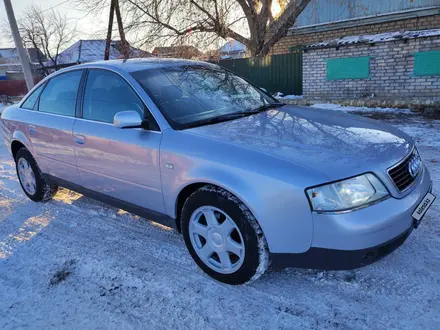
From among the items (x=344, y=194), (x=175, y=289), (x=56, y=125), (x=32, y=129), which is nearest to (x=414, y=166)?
(x=344, y=194)

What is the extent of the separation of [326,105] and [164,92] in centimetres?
894

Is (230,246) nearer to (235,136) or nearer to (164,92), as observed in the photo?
(235,136)

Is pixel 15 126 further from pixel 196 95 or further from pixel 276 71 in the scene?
pixel 276 71

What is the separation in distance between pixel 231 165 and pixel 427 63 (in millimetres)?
9889

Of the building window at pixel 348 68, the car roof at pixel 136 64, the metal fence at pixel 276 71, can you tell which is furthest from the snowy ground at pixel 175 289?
the metal fence at pixel 276 71

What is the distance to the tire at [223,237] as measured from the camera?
2.26 meters

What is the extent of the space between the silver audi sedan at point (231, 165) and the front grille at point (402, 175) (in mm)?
11

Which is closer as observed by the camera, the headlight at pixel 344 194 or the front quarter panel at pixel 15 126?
the headlight at pixel 344 194

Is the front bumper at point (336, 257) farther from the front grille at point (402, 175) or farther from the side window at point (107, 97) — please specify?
the side window at point (107, 97)

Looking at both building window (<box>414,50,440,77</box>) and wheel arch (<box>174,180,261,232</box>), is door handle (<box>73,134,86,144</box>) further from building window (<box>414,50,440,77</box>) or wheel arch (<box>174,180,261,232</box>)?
building window (<box>414,50,440,77</box>)

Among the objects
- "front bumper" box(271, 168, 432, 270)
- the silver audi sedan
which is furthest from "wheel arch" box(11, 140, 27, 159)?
"front bumper" box(271, 168, 432, 270)

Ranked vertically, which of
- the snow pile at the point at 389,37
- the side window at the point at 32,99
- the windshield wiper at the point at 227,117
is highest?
the snow pile at the point at 389,37

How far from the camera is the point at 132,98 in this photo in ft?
9.73

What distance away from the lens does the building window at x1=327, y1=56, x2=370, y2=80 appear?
35.7 ft
